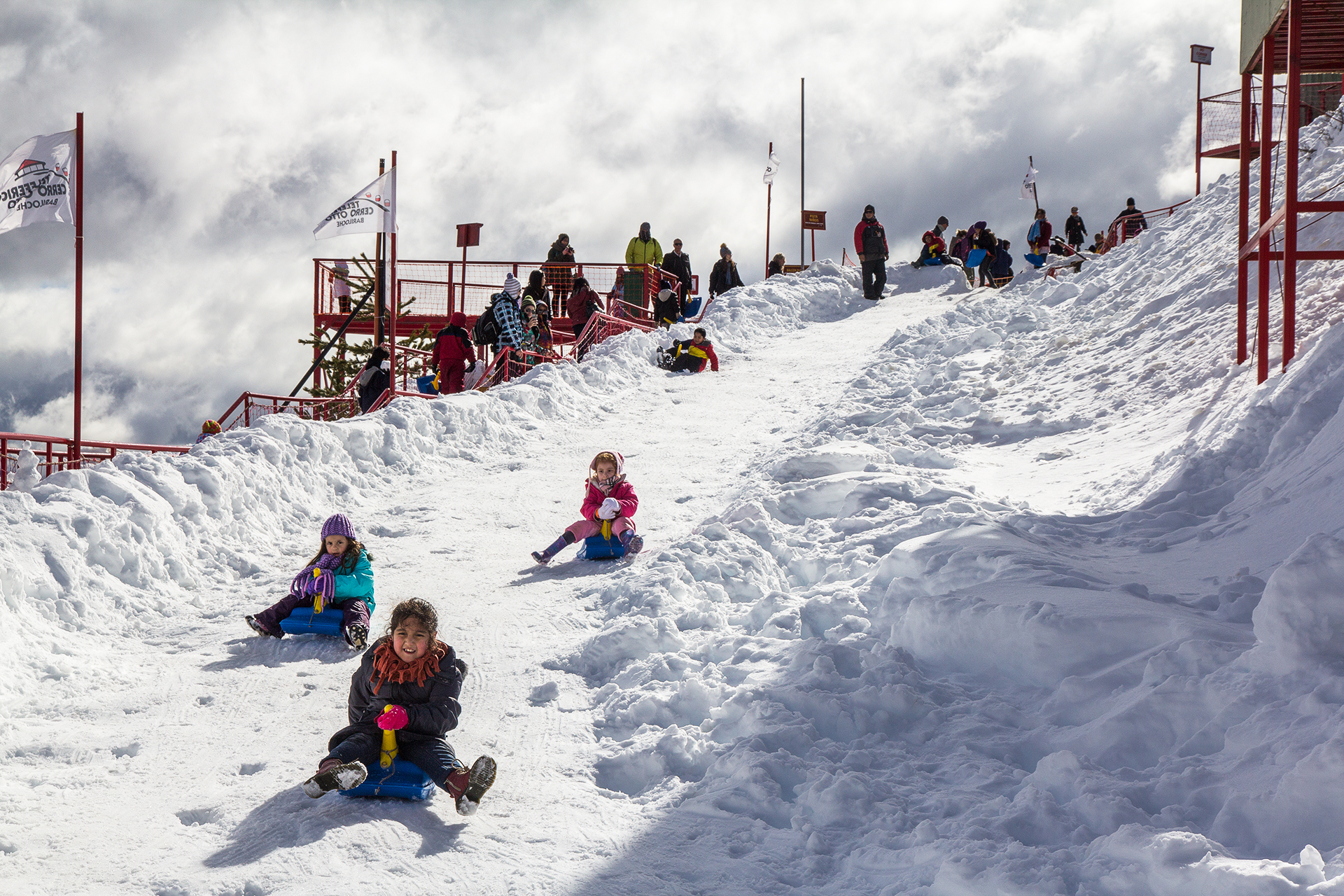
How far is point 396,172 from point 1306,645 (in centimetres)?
1340

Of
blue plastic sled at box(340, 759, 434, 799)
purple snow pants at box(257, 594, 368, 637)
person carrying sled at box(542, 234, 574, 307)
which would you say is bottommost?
blue plastic sled at box(340, 759, 434, 799)

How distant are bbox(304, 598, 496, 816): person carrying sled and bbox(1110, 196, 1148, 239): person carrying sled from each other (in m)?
22.6

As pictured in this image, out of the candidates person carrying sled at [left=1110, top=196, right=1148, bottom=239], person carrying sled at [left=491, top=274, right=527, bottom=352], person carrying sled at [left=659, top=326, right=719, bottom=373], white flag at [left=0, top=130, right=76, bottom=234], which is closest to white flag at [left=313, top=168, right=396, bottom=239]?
person carrying sled at [left=491, top=274, right=527, bottom=352]

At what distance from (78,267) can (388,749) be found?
8.81 m

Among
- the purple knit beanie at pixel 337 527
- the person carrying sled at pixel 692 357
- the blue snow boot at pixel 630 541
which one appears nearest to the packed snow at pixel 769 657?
the blue snow boot at pixel 630 541

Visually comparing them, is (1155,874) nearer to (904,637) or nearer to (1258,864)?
(1258,864)

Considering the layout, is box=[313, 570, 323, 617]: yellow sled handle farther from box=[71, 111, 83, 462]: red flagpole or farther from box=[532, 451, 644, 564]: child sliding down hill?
box=[71, 111, 83, 462]: red flagpole

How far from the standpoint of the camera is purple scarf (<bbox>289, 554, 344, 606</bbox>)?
6805 mm

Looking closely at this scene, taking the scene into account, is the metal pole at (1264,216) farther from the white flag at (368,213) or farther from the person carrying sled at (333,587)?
the white flag at (368,213)

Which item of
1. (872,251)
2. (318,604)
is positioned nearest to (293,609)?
(318,604)

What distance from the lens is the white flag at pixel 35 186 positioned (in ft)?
36.6

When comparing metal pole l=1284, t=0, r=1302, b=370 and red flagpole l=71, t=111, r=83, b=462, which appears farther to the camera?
red flagpole l=71, t=111, r=83, b=462

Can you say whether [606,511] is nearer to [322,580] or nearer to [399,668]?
[322,580]

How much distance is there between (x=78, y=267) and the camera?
36.4 feet
